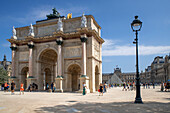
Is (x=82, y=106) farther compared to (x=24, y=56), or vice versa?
(x=24, y=56)

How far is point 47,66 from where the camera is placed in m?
33.3

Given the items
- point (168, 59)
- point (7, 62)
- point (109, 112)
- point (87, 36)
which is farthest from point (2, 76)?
point (168, 59)

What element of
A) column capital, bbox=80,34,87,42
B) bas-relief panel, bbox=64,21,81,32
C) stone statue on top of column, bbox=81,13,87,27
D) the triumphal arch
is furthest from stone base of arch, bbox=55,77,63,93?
stone statue on top of column, bbox=81,13,87,27

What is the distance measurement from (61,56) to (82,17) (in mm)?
7265

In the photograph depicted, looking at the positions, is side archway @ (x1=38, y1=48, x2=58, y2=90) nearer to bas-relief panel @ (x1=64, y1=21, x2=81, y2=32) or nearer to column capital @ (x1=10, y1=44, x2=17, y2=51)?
bas-relief panel @ (x1=64, y1=21, x2=81, y2=32)

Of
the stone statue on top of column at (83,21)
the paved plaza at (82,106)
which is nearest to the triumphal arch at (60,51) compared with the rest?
the stone statue on top of column at (83,21)

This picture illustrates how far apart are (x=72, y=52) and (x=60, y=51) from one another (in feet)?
6.56

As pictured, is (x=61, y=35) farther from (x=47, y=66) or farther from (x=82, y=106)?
(x=82, y=106)

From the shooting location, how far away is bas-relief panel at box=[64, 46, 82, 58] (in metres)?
27.6

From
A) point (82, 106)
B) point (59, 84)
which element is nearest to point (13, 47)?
point (59, 84)

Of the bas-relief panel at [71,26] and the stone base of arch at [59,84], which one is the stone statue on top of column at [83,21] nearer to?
the bas-relief panel at [71,26]

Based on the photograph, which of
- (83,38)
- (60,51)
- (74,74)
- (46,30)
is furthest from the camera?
(74,74)

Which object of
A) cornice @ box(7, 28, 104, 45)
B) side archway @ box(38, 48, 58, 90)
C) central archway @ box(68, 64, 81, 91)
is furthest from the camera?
side archway @ box(38, 48, 58, 90)

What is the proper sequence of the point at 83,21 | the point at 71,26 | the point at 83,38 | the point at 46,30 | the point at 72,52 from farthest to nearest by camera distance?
1. the point at 46,30
2. the point at 71,26
3. the point at 72,52
4. the point at 83,21
5. the point at 83,38
